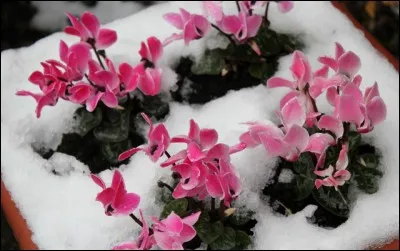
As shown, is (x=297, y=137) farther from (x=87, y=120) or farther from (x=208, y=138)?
(x=87, y=120)

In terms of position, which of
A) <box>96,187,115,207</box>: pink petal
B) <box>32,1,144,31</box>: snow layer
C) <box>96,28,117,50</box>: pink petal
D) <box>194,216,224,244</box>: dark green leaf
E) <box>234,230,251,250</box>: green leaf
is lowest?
<box>32,1,144,31</box>: snow layer

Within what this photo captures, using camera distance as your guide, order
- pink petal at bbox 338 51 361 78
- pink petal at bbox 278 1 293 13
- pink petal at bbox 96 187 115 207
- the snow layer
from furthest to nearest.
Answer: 1. the snow layer
2. pink petal at bbox 278 1 293 13
3. pink petal at bbox 338 51 361 78
4. pink petal at bbox 96 187 115 207

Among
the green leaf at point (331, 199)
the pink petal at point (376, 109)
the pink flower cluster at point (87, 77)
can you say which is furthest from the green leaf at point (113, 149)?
the pink petal at point (376, 109)

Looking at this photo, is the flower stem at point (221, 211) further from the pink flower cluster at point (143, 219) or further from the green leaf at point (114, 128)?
the green leaf at point (114, 128)

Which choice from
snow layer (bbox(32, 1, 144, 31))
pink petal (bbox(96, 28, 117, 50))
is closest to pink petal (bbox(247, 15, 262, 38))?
pink petal (bbox(96, 28, 117, 50))

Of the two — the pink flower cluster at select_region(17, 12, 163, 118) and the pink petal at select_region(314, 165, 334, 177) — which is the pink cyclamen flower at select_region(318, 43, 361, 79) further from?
the pink flower cluster at select_region(17, 12, 163, 118)

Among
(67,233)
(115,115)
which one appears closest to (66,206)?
(67,233)

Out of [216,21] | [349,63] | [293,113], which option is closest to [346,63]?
[349,63]

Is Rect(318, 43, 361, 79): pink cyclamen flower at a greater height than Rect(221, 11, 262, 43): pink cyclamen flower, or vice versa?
Rect(318, 43, 361, 79): pink cyclamen flower
